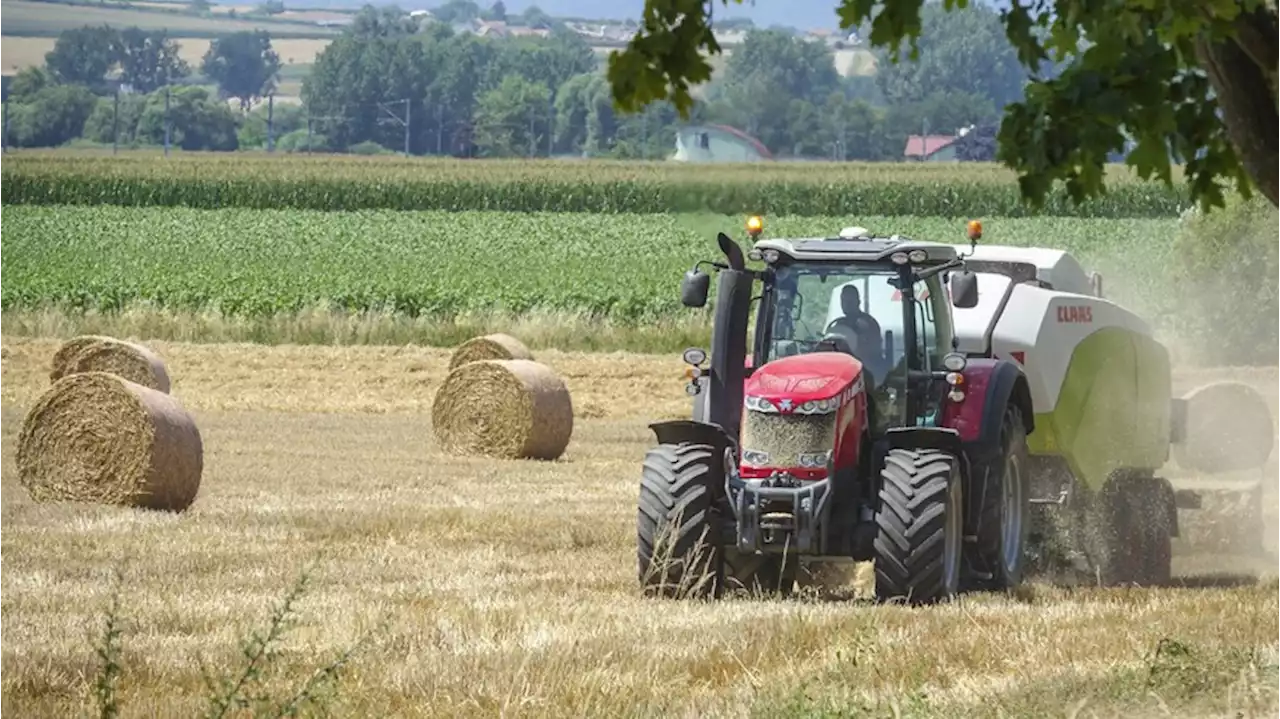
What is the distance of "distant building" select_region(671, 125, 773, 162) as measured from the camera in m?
12.1

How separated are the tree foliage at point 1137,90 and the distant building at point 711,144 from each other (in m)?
4.36

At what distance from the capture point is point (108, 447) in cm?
1530

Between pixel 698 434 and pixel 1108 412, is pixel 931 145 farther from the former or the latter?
pixel 698 434

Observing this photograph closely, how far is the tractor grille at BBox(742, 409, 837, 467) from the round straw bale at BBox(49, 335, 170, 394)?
11.3m

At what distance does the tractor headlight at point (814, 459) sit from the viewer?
1133cm

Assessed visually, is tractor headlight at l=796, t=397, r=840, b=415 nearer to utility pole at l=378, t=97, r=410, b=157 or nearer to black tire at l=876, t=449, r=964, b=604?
black tire at l=876, t=449, r=964, b=604

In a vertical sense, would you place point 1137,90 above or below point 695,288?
above

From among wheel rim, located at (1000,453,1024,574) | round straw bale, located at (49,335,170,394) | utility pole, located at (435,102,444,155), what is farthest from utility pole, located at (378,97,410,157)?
wheel rim, located at (1000,453,1024,574)

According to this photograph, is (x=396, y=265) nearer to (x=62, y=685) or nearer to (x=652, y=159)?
(x=652, y=159)

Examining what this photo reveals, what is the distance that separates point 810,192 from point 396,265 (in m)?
18.9

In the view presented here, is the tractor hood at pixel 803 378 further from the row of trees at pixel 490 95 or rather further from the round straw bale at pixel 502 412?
the round straw bale at pixel 502 412

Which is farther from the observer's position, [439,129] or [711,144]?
[439,129]

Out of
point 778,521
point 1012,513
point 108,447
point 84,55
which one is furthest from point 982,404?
point 84,55

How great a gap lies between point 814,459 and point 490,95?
5105 centimetres
